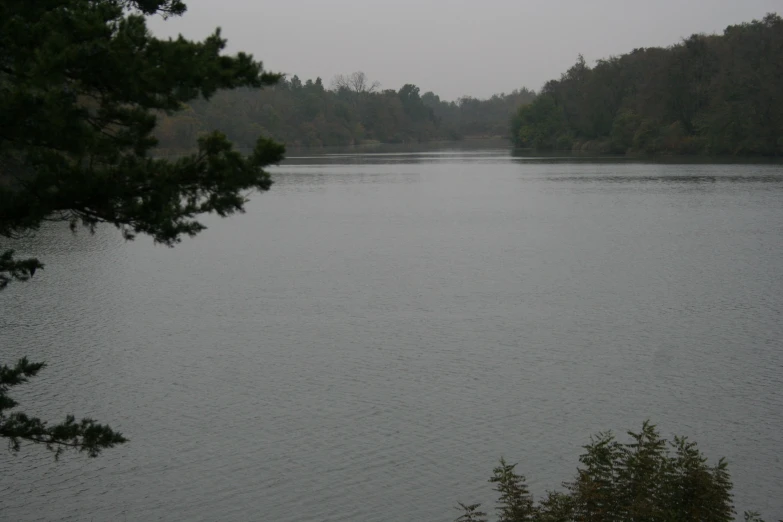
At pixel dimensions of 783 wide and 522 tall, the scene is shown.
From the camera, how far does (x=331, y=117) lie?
121 meters

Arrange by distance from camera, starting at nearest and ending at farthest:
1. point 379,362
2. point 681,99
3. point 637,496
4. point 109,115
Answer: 1. point 109,115
2. point 637,496
3. point 379,362
4. point 681,99

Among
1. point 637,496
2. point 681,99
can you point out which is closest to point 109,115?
point 637,496

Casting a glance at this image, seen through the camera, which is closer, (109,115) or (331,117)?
(109,115)

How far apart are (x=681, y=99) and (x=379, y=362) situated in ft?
210

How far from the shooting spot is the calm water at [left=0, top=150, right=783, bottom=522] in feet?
32.7

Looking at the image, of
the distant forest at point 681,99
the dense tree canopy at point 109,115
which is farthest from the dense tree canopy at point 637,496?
the distant forest at point 681,99

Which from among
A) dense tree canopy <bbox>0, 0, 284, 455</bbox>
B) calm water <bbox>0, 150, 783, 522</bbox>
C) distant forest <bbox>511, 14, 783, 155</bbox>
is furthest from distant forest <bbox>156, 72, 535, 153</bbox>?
dense tree canopy <bbox>0, 0, 284, 455</bbox>

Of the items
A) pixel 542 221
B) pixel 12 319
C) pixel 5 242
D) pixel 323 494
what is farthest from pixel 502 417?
pixel 542 221

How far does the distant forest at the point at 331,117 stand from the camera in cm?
8888

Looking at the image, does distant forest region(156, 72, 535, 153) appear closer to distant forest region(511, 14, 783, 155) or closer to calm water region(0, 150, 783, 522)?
distant forest region(511, 14, 783, 155)

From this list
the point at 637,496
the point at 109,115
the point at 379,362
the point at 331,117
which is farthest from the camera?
the point at 331,117

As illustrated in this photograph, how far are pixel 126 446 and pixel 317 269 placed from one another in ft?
40.4

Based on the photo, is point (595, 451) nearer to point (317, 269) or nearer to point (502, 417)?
point (502, 417)

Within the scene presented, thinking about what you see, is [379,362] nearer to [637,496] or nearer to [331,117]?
[637,496]
